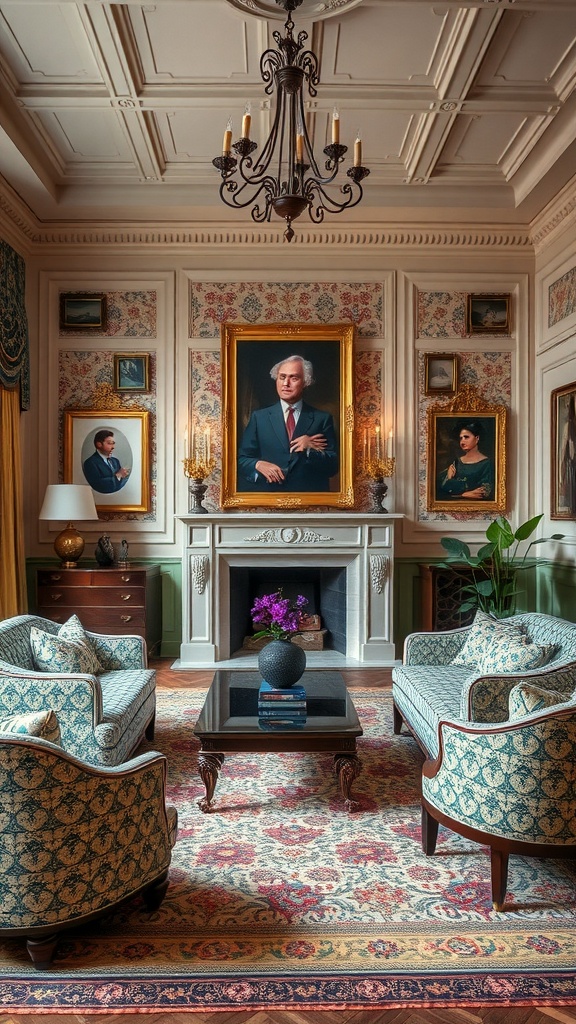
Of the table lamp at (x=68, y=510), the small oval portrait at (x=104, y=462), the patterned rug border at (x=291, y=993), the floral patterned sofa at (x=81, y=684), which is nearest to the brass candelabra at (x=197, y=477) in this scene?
the small oval portrait at (x=104, y=462)

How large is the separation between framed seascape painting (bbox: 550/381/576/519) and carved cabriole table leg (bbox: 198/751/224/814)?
369cm

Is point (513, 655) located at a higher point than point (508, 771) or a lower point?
higher

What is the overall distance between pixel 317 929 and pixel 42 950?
0.83 meters

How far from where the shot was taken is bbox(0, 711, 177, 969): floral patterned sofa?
1.90 metres

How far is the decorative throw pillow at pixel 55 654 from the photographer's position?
11.0 feet

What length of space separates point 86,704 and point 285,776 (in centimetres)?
116

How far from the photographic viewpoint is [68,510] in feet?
18.9

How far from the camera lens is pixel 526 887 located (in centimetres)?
252

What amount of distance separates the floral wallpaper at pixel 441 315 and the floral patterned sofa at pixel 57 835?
5.25 meters

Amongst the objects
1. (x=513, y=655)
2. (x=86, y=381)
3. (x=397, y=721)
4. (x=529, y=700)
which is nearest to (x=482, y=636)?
(x=513, y=655)

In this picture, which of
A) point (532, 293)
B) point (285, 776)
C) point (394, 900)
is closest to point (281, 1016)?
point (394, 900)

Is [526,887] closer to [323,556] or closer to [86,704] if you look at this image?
[86,704]

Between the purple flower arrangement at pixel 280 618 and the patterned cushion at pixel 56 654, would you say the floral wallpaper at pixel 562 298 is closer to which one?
the purple flower arrangement at pixel 280 618

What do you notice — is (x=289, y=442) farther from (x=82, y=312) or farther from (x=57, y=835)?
(x=57, y=835)
